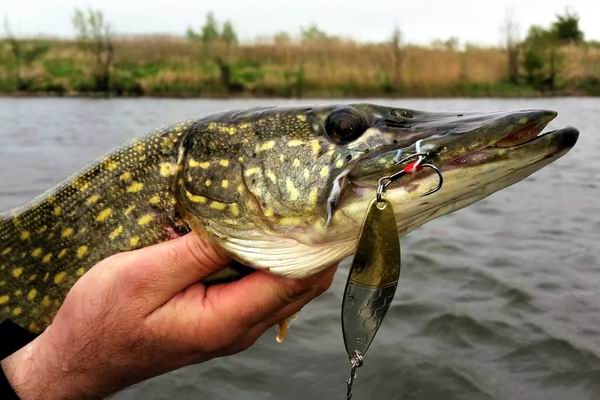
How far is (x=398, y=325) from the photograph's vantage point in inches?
147

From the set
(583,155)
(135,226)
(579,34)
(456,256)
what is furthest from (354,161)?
(579,34)

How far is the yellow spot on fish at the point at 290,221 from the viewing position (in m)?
1.59

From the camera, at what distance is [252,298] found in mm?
1657

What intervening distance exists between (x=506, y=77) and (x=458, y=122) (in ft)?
87.0

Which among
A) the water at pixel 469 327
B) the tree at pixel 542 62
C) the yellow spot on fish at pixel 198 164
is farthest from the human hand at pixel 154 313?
the tree at pixel 542 62

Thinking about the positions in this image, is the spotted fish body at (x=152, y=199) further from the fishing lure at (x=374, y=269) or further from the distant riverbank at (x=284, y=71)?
the distant riverbank at (x=284, y=71)

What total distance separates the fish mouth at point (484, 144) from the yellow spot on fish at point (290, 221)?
8.3 inches

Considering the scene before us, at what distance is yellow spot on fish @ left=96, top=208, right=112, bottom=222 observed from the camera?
6.48 ft

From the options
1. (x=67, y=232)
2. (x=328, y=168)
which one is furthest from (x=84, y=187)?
(x=328, y=168)

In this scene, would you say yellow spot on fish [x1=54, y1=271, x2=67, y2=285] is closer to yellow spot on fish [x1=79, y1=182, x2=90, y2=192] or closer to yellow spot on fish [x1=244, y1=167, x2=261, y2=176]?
yellow spot on fish [x1=79, y1=182, x2=90, y2=192]

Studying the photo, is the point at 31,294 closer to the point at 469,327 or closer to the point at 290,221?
the point at 290,221

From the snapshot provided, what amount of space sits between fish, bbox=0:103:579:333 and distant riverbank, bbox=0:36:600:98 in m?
20.4

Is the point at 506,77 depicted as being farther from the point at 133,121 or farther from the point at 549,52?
the point at 133,121

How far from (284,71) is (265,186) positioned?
23.2 metres
